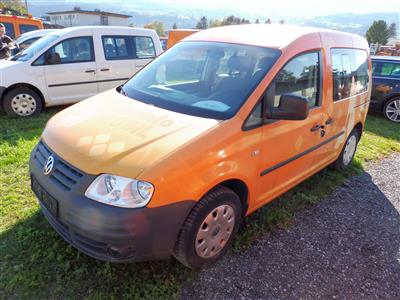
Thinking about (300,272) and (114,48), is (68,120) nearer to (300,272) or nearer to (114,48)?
(300,272)

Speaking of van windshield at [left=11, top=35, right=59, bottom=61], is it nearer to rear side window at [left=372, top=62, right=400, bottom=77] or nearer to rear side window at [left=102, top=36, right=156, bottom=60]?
rear side window at [left=102, top=36, right=156, bottom=60]

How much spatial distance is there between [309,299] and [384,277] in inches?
30.7

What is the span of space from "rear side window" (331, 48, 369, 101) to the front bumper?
238cm

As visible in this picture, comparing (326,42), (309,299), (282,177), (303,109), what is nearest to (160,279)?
(309,299)

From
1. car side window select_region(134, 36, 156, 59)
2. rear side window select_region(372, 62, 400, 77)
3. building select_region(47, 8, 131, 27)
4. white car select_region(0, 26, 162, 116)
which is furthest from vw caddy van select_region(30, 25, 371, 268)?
building select_region(47, 8, 131, 27)

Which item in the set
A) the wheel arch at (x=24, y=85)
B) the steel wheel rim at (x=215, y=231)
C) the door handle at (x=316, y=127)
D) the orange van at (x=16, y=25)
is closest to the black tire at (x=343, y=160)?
the door handle at (x=316, y=127)

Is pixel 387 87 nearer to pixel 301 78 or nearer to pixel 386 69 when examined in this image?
pixel 386 69

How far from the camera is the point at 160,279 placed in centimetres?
252

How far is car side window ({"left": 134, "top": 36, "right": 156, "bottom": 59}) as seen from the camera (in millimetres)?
7668

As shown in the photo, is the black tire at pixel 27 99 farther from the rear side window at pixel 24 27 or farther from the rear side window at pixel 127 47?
the rear side window at pixel 24 27

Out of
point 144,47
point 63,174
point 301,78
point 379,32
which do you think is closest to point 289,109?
point 301,78

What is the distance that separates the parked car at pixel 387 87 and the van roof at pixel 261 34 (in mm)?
5716

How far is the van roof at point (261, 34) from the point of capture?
3.01 metres

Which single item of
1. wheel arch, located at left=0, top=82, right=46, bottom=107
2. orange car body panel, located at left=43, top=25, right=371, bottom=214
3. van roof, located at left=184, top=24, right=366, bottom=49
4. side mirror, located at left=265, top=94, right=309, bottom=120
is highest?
van roof, located at left=184, top=24, right=366, bottom=49
